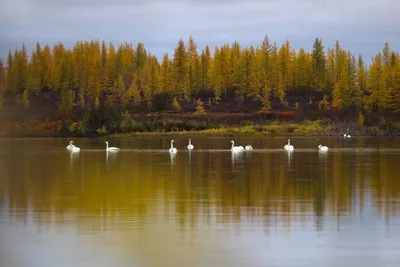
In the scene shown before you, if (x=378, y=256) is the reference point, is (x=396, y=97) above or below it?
above

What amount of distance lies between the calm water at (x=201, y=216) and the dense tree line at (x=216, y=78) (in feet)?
290

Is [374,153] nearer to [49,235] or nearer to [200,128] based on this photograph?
[49,235]

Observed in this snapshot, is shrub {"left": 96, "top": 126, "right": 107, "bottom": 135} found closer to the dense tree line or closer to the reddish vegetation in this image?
the reddish vegetation

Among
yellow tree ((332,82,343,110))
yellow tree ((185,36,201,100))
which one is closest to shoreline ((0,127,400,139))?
yellow tree ((332,82,343,110))

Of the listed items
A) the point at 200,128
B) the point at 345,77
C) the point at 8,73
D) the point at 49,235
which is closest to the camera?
the point at 49,235

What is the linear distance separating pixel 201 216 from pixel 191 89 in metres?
120

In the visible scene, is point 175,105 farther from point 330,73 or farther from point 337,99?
point 330,73

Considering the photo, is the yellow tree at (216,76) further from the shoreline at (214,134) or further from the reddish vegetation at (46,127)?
the reddish vegetation at (46,127)

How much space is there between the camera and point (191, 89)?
5571 inches

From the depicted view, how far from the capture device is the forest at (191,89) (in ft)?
359

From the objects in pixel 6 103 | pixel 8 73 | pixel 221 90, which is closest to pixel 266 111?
pixel 221 90

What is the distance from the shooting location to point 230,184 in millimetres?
31625

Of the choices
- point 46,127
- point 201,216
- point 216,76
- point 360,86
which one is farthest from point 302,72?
point 201,216

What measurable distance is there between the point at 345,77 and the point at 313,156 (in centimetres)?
8705
